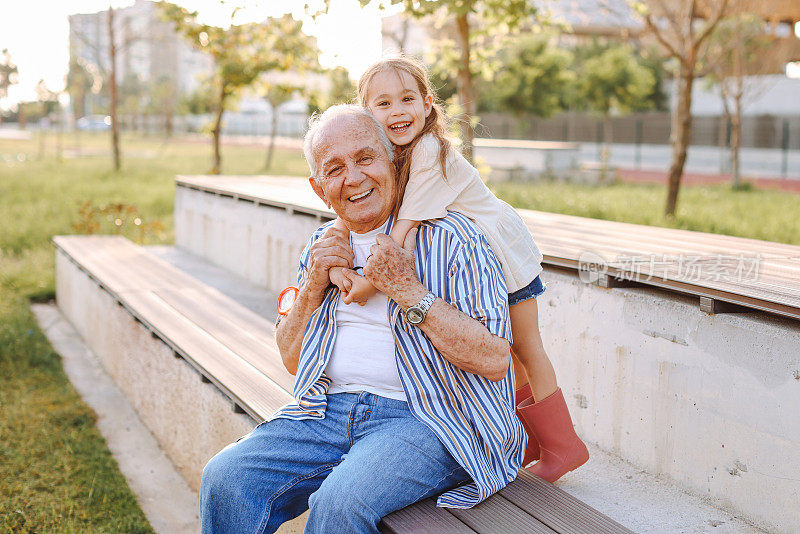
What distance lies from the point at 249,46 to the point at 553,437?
13508 mm

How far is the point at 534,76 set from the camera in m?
31.8

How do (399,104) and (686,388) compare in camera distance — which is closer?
(399,104)

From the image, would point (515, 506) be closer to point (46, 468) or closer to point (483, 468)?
point (483, 468)

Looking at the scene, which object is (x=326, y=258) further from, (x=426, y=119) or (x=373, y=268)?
(x=426, y=119)

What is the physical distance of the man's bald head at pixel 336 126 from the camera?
2.45 metres

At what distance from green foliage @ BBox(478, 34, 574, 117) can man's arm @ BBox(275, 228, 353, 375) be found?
29694mm

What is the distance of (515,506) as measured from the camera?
2336mm

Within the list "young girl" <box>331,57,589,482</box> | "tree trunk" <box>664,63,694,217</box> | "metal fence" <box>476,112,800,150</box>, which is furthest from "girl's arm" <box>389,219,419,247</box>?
"metal fence" <box>476,112,800,150</box>

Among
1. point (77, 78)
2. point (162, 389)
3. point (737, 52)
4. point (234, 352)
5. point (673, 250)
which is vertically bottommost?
point (162, 389)

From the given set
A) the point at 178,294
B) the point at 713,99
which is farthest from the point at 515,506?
the point at 713,99

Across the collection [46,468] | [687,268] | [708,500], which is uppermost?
[687,268]

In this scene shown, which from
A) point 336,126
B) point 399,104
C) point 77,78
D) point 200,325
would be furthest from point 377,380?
point 77,78

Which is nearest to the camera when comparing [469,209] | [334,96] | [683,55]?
[469,209]

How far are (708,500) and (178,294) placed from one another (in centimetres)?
360
